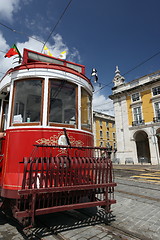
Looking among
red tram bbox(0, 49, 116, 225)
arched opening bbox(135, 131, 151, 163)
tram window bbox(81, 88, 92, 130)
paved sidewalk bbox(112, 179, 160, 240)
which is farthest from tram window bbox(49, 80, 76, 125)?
arched opening bbox(135, 131, 151, 163)

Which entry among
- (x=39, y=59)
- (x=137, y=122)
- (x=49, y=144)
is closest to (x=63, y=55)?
(x=39, y=59)

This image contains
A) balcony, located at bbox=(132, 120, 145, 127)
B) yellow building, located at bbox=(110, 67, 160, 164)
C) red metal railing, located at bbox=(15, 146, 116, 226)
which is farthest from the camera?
balcony, located at bbox=(132, 120, 145, 127)

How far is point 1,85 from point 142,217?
508 cm

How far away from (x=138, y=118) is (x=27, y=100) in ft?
77.3

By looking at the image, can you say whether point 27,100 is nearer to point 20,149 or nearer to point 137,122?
point 20,149

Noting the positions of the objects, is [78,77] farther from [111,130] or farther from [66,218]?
[111,130]

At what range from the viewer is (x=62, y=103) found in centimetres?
408

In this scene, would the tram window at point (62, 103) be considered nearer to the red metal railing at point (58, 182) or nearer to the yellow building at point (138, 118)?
the red metal railing at point (58, 182)

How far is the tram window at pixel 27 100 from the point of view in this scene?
3.78 metres

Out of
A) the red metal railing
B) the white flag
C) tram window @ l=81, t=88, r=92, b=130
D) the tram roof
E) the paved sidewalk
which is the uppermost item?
the white flag

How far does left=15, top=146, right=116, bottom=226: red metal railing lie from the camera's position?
2586 millimetres

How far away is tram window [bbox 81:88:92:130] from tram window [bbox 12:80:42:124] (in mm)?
1200

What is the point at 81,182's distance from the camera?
9.99ft

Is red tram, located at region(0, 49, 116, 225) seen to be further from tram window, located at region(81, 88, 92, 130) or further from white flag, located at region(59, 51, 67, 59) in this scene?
white flag, located at region(59, 51, 67, 59)
